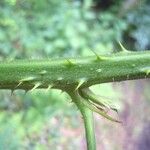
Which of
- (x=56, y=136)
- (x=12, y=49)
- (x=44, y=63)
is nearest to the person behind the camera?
(x=44, y=63)

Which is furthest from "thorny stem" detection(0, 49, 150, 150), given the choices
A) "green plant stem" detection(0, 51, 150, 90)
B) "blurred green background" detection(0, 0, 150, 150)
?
"blurred green background" detection(0, 0, 150, 150)

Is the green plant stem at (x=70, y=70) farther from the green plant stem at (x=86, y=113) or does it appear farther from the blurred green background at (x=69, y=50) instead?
the blurred green background at (x=69, y=50)

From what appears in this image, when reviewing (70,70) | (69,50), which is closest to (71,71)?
(70,70)

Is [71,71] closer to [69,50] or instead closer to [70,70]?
[70,70]

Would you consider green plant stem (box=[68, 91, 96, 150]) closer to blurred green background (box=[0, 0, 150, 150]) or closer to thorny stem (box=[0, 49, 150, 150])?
thorny stem (box=[0, 49, 150, 150])

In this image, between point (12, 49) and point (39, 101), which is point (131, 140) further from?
point (12, 49)

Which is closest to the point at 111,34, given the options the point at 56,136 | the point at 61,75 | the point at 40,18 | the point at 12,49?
the point at 40,18
